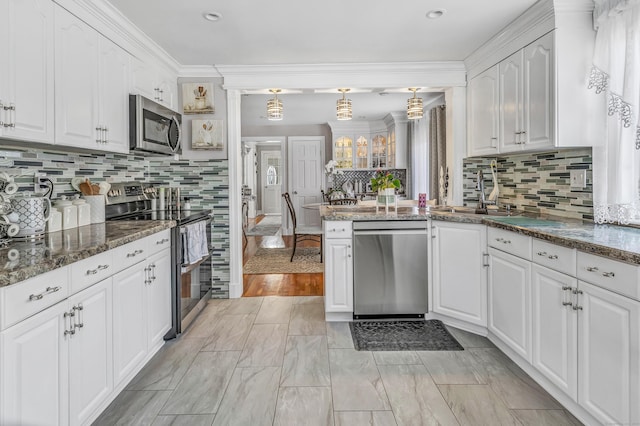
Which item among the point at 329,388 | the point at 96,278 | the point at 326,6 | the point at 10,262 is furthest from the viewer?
the point at 326,6

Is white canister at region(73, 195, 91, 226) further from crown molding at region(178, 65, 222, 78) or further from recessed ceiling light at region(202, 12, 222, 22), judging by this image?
crown molding at region(178, 65, 222, 78)

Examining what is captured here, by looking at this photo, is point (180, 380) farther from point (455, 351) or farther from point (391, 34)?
point (391, 34)

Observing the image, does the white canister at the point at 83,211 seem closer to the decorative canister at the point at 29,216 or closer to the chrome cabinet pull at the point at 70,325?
the decorative canister at the point at 29,216

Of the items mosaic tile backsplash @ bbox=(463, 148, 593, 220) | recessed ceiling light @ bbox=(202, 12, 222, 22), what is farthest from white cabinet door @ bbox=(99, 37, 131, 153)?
mosaic tile backsplash @ bbox=(463, 148, 593, 220)

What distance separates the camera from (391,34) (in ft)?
9.91

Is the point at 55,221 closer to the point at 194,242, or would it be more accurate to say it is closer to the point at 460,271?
the point at 194,242

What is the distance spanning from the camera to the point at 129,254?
2076 mm

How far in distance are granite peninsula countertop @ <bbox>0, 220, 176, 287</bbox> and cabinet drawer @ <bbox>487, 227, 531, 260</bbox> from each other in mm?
2269

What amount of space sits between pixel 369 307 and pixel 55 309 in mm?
2269

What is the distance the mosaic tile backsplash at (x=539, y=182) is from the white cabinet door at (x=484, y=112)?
292 mm

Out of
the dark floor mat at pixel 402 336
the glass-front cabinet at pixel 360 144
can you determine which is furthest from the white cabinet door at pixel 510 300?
the glass-front cabinet at pixel 360 144

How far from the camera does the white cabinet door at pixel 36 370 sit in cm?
123

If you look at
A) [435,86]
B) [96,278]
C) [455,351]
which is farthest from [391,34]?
[96,278]

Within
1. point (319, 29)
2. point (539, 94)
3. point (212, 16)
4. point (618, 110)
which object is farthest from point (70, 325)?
point (539, 94)
